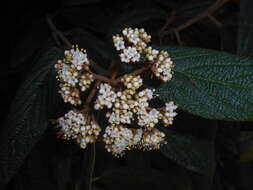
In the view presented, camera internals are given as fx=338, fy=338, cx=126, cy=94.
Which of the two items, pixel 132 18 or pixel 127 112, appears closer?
pixel 127 112

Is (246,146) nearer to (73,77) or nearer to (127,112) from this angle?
(127,112)

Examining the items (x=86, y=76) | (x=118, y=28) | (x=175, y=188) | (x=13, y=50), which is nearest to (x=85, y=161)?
(x=86, y=76)

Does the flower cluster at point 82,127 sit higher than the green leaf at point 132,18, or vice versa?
the green leaf at point 132,18

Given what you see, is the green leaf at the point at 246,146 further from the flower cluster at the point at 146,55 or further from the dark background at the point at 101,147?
the flower cluster at the point at 146,55

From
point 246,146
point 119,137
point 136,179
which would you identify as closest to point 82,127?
point 119,137

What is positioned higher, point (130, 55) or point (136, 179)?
point (130, 55)

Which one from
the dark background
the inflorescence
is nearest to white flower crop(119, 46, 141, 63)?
the inflorescence

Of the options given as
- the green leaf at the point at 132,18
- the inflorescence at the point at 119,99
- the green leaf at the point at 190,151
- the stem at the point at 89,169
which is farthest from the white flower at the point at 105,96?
the green leaf at the point at 132,18
